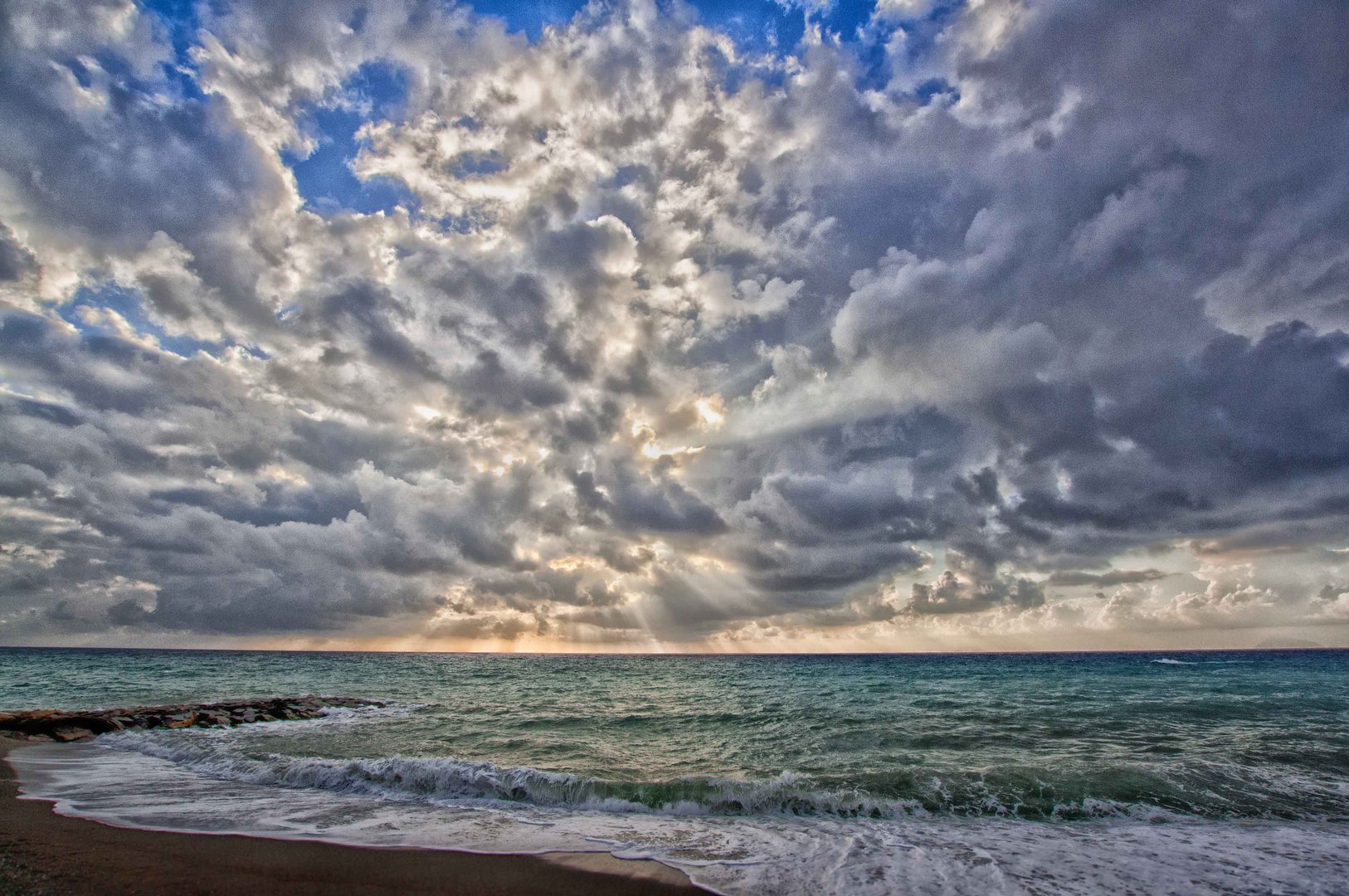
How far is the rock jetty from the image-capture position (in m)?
22.8

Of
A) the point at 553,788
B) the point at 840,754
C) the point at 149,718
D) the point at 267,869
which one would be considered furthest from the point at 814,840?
the point at 149,718

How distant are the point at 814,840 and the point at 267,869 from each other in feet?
29.4

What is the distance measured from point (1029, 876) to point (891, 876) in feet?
7.10

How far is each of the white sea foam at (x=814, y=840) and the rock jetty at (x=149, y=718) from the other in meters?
12.3

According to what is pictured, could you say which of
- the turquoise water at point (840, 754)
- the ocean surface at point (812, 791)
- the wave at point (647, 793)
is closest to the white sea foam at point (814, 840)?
the ocean surface at point (812, 791)

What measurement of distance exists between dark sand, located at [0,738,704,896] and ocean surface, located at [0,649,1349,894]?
28.7 inches

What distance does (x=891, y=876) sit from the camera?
8.95 metres

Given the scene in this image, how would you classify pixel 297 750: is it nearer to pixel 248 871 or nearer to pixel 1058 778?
pixel 248 871

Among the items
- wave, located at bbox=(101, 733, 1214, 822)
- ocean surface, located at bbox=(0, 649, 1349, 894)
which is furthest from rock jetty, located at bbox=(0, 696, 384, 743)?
wave, located at bbox=(101, 733, 1214, 822)

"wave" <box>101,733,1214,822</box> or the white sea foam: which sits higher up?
the white sea foam

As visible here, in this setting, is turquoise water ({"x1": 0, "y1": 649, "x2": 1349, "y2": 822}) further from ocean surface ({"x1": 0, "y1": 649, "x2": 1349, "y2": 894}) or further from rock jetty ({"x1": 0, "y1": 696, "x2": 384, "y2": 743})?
rock jetty ({"x1": 0, "y1": 696, "x2": 384, "y2": 743})

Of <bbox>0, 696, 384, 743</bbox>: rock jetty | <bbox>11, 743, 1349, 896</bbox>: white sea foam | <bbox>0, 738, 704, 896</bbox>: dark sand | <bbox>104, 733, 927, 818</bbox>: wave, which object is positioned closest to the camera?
<bbox>0, 738, 704, 896</bbox>: dark sand

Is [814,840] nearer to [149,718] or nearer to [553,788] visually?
[553,788]

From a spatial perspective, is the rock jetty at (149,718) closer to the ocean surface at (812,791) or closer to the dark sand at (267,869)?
the ocean surface at (812,791)
